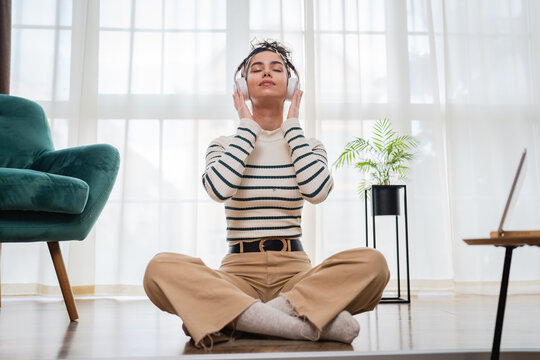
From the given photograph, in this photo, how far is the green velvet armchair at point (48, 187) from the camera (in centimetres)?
162

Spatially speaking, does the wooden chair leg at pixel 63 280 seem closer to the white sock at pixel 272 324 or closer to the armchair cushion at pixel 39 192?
the armchair cushion at pixel 39 192

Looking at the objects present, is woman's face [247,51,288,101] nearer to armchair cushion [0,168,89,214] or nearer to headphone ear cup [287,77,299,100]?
headphone ear cup [287,77,299,100]

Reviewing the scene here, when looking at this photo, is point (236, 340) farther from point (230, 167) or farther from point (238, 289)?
point (230, 167)

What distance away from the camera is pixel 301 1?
303cm

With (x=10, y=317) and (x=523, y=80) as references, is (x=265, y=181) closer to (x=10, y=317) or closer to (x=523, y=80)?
(x=10, y=317)

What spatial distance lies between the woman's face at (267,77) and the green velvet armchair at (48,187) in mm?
680

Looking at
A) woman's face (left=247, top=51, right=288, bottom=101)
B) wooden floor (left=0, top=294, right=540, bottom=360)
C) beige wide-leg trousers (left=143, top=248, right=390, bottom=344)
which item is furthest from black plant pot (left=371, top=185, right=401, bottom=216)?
beige wide-leg trousers (left=143, top=248, right=390, bottom=344)

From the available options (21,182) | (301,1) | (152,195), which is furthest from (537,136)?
(21,182)

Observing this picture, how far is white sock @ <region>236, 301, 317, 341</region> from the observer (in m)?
1.18

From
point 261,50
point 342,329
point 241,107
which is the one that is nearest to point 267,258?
point 342,329

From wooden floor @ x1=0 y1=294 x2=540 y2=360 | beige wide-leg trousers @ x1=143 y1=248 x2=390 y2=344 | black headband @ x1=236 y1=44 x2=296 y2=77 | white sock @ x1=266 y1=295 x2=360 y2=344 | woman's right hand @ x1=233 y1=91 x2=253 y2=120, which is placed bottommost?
wooden floor @ x1=0 y1=294 x2=540 y2=360

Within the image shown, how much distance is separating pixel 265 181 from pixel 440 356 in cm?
71

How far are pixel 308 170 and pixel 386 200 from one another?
101 cm

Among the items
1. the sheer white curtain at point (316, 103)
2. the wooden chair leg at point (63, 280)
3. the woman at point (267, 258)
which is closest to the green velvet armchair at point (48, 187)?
the wooden chair leg at point (63, 280)
